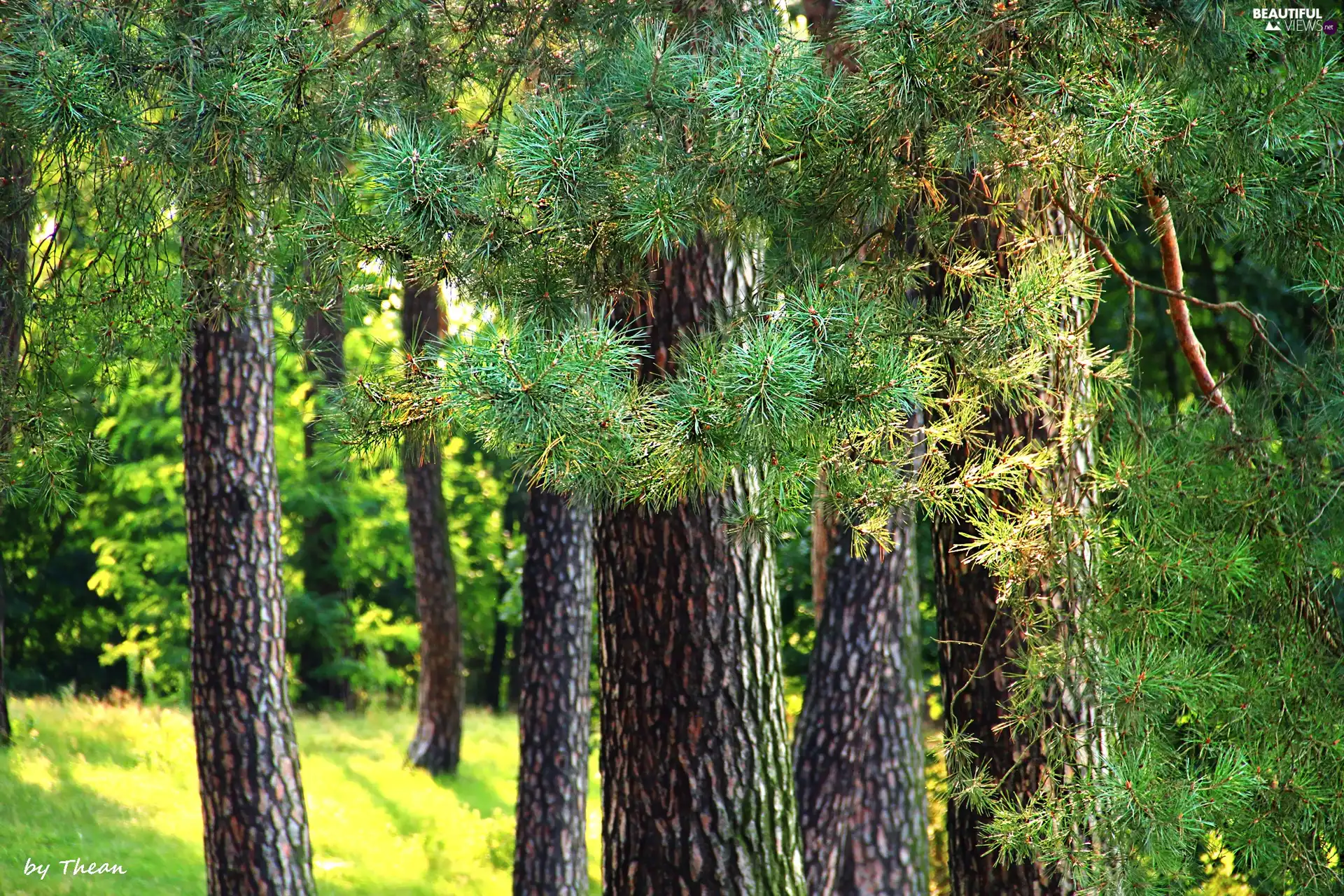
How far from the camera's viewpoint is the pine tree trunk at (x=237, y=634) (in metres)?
5.68

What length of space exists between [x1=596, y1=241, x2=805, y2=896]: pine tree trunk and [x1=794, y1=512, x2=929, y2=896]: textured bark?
106 inches

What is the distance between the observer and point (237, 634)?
227 inches

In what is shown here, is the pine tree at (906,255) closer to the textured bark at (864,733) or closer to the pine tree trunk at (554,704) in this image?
the textured bark at (864,733)

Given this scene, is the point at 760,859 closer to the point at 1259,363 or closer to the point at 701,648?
the point at 701,648

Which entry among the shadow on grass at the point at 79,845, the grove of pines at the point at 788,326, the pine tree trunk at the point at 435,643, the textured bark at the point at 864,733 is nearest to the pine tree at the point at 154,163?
the grove of pines at the point at 788,326

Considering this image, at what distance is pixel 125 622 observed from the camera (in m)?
20.1

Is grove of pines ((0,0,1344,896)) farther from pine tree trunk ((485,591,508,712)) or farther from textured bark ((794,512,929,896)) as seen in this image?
pine tree trunk ((485,591,508,712))

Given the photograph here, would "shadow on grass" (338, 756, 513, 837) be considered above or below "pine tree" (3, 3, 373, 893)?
below

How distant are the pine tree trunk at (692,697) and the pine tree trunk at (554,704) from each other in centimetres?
334

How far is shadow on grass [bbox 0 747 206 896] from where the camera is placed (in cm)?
725

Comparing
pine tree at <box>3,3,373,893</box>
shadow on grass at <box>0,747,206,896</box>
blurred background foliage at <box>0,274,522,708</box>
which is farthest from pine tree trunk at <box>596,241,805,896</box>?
blurred background foliage at <box>0,274,522,708</box>

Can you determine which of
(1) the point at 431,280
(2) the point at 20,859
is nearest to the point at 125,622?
(2) the point at 20,859

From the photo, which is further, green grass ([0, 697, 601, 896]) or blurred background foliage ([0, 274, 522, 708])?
blurred background foliage ([0, 274, 522, 708])

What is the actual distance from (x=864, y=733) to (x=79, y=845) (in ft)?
18.1
